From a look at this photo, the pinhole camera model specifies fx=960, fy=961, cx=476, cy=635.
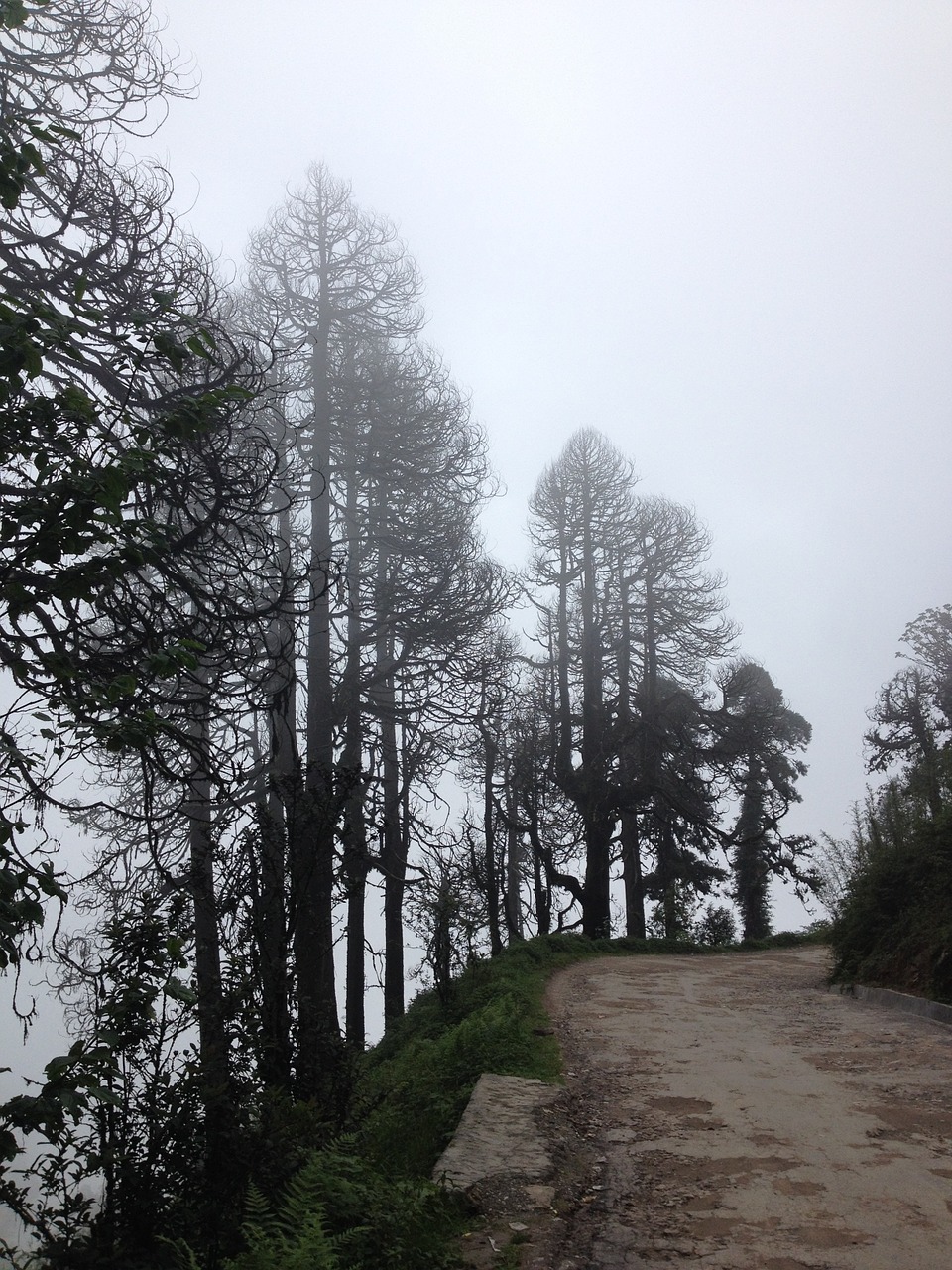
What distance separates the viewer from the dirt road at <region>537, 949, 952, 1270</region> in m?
4.16

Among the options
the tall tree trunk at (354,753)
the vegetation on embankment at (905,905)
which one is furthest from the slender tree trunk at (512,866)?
the vegetation on embankment at (905,905)

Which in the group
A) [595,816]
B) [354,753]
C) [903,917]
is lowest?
[903,917]

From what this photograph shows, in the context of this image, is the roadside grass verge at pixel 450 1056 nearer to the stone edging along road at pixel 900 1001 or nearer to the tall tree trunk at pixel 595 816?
the stone edging along road at pixel 900 1001

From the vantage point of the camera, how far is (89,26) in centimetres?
695

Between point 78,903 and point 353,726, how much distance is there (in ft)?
16.5

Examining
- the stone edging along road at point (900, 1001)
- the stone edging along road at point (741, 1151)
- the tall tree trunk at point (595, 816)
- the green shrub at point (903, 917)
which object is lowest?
the stone edging along road at point (741, 1151)

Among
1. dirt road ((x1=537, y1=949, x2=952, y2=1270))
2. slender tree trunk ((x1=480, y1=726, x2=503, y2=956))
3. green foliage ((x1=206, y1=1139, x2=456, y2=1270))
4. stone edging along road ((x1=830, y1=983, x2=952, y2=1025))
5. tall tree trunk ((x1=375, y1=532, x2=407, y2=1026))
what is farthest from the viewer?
slender tree trunk ((x1=480, y1=726, x2=503, y2=956))

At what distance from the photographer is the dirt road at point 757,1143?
416 centimetres

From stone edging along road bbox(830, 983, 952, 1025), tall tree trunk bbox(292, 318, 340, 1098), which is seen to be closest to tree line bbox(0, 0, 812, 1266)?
tall tree trunk bbox(292, 318, 340, 1098)

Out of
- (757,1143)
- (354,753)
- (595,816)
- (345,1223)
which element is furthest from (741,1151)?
(595,816)

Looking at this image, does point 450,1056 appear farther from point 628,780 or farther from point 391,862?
point 628,780

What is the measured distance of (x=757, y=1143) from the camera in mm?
5586

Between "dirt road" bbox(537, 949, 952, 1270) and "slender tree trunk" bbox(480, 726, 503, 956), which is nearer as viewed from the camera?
"dirt road" bbox(537, 949, 952, 1270)

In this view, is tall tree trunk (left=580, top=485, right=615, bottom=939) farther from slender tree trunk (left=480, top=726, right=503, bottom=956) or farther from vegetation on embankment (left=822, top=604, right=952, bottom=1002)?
vegetation on embankment (left=822, top=604, right=952, bottom=1002)
